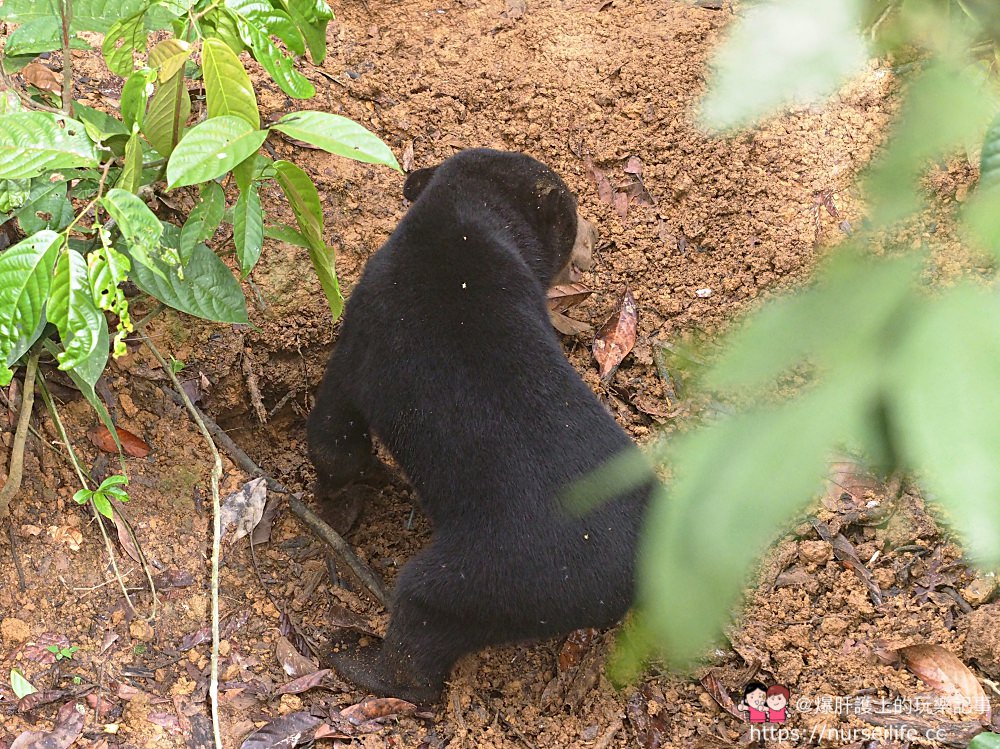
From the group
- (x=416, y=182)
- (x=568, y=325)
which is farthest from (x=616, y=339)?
(x=416, y=182)

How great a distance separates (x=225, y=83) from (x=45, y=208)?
93 centimetres

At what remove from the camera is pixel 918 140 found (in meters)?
0.67

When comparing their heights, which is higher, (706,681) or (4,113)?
(4,113)

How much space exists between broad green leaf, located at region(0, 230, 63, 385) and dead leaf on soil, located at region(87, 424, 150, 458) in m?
1.16

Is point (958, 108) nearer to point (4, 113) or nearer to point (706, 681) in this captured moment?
point (4, 113)

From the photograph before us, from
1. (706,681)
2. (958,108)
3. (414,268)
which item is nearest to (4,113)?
(414,268)

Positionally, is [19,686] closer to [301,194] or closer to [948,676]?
[301,194]

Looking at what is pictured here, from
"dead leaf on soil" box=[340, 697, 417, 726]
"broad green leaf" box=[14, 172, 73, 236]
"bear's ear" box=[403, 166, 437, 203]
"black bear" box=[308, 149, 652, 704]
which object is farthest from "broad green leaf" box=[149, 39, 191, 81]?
"dead leaf on soil" box=[340, 697, 417, 726]

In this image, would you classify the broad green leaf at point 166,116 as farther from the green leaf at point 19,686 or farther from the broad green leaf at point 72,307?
the green leaf at point 19,686

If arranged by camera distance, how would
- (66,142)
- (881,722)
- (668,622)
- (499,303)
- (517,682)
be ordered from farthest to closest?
1. (517,682)
2. (499,303)
3. (881,722)
4. (66,142)
5. (668,622)

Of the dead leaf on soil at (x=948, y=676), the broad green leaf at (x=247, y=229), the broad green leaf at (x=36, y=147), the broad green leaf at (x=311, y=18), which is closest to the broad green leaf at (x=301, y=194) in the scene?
the broad green leaf at (x=247, y=229)

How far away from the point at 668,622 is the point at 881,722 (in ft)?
8.56

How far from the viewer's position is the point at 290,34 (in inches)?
91.2

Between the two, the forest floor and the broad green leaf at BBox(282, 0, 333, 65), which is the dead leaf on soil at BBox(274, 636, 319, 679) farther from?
the broad green leaf at BBox(282, 0, 333, 65)
